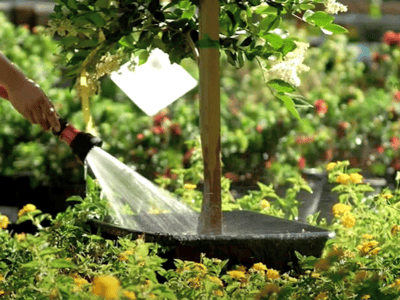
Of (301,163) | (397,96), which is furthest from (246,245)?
(397,96)

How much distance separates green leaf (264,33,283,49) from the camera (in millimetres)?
2285

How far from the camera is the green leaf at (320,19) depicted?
2260mm

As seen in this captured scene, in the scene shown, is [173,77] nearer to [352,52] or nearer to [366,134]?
[366,134]

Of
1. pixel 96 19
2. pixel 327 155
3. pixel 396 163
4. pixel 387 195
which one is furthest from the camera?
pixel 396 163

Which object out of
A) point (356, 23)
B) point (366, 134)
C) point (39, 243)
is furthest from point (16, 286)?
point (356, 23)

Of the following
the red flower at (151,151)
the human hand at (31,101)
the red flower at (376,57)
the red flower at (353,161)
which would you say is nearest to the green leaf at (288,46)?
the human hand at (31,101)

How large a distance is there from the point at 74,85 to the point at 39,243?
93 cm

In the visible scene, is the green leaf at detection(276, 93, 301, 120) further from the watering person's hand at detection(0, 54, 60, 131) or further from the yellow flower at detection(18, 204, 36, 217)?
the yellow flower at detection(18, 204, 36, 217)

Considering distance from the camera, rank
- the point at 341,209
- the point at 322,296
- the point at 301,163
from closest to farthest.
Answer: the point at 322,296, the point at 341,209, the point at 301,163

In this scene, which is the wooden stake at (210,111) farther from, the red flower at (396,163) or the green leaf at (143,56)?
the red flower at (396,163)

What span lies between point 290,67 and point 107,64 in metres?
0.50

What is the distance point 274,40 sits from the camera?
2295 millimetres

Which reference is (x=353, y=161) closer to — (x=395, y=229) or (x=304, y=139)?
(x=304, y=139)

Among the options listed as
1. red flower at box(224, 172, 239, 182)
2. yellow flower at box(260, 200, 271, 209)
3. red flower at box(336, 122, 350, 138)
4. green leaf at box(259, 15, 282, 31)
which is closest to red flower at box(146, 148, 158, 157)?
A: red flower at box(224, 172, 239, 182)
